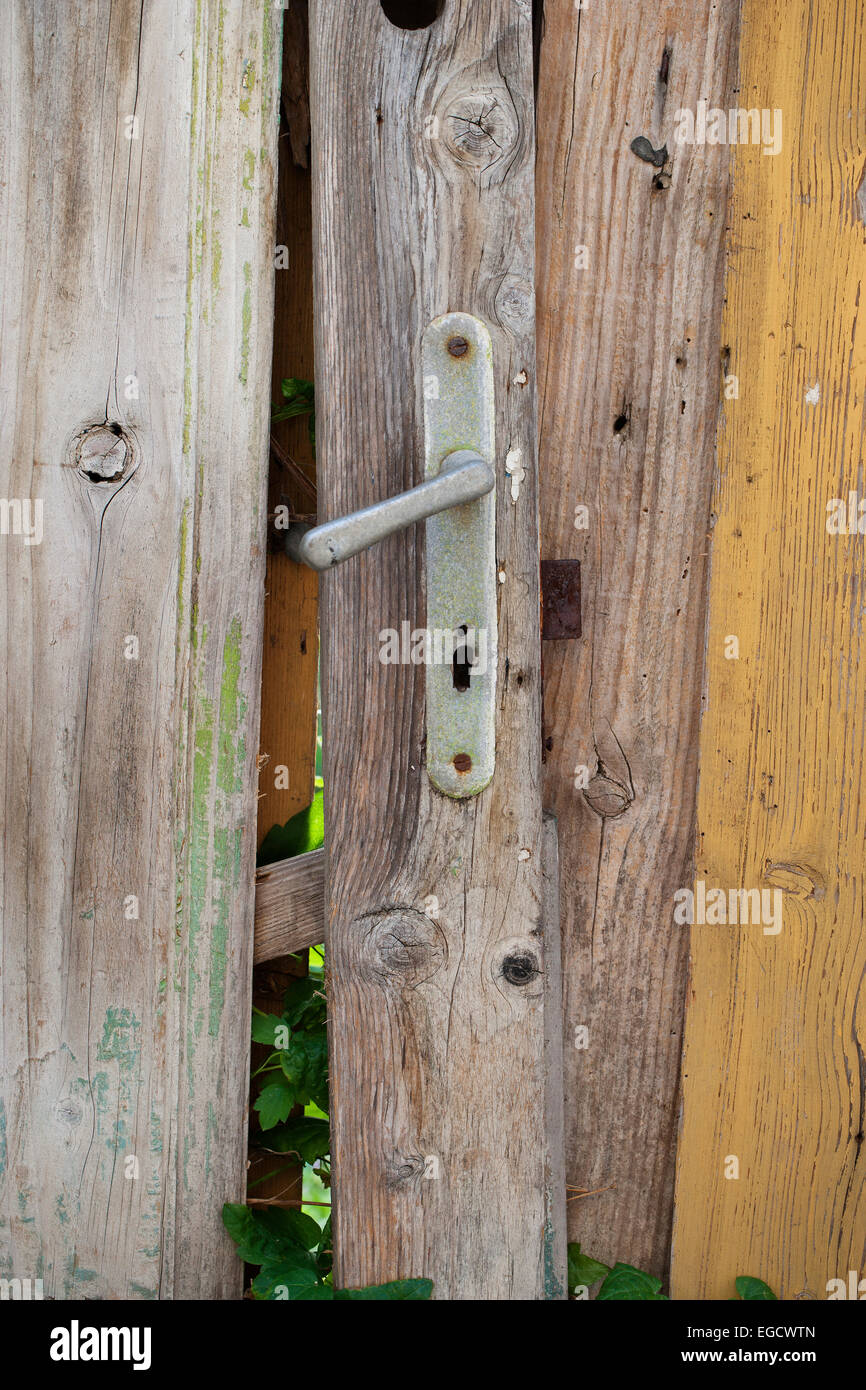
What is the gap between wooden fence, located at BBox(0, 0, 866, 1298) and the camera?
→ 0.87 meters

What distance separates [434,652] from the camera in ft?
2.73

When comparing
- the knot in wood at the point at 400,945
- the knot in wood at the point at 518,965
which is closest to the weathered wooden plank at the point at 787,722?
the knot in wood at the point at 518,965

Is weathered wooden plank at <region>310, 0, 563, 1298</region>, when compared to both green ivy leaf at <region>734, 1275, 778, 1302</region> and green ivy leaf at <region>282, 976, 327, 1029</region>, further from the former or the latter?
green ivy leaf at <region>734, 1275, 778, 1302</region>

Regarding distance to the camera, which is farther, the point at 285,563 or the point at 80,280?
the point at 285,563

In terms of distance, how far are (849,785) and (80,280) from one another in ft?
3.13

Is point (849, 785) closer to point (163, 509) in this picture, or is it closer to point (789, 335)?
point (789, 335)

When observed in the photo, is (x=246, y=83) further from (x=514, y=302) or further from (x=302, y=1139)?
(x=302, y=1139)

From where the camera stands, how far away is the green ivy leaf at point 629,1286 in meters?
0.95

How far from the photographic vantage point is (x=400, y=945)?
2.90 ft

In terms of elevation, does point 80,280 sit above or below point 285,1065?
above

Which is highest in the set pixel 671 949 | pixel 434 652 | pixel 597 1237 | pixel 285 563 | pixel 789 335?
pixel 789 335

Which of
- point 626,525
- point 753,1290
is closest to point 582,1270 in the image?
point 753,1290

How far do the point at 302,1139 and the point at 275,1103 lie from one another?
0.07 metres

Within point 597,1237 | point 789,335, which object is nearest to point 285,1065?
point 597,1237
